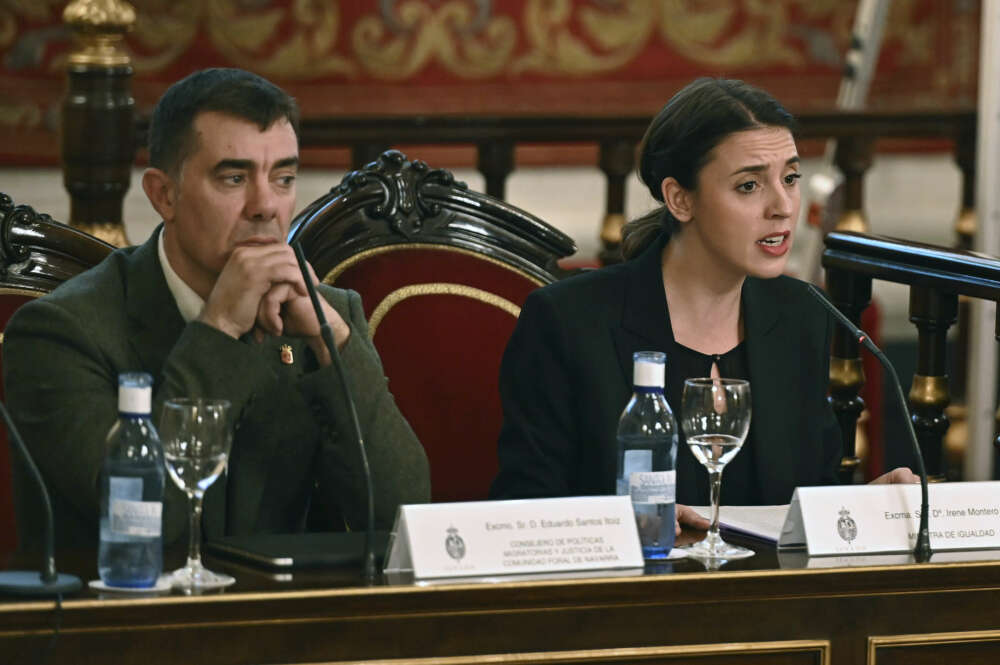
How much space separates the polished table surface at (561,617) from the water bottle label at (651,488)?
0.08m

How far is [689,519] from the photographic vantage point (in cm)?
197

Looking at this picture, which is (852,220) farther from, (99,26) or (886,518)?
(886,518)

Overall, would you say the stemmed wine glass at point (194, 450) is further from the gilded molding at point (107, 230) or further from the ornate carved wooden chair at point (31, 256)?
the gilded molding at point (107, 230)

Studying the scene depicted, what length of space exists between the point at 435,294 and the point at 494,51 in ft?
11.2

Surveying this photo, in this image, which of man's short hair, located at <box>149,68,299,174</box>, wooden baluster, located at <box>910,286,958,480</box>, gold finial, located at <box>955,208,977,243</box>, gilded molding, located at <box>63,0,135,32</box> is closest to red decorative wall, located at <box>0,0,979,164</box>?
gold finial, located at <box>955,208,977,243</box>

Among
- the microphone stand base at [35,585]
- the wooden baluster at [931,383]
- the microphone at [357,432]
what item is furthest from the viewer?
the wooden baluster at [931,383]

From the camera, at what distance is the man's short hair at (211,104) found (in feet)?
6.63

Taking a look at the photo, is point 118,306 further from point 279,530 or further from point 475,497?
point 475,497

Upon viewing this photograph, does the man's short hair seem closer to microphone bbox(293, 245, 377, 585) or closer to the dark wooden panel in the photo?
microphone bbox(293, 245, 377, 585)

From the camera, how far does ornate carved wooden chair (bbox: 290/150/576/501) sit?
268 cm

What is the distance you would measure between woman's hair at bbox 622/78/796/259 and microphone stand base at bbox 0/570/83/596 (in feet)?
3.71

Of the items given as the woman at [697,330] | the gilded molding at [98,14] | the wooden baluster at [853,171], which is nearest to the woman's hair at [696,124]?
the woman at [697,330]

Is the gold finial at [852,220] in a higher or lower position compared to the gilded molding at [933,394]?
higher

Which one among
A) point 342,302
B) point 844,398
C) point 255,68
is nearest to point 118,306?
point 342,302
